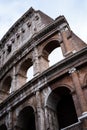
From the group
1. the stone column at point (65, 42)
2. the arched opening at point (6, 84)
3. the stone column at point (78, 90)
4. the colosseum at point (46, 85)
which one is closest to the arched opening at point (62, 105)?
the colosseum at point (46, 85)

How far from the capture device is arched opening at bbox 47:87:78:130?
11836 mm

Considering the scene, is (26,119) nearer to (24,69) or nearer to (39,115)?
(39,115)

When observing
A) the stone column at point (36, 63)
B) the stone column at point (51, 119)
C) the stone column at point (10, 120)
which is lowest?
the stone column at point (51, 119)

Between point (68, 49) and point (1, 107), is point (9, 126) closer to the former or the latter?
point (1, 107)

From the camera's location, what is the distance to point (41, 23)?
17.5m

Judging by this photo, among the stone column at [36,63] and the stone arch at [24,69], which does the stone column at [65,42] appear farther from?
the stone arch at [24,69]

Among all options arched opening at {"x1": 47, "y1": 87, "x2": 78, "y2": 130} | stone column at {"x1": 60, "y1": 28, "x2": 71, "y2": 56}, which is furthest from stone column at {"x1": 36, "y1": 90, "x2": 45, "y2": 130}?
stone column at {"x1": 60, "y1": 28, "x2": 71, "y2": 56}

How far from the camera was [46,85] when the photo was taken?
1236 cm

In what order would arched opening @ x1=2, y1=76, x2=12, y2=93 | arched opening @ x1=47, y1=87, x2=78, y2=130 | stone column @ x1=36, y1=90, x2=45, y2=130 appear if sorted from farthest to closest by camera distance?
1. arched opening @ x1=2, y1=76, x2=12, y2=93
2. arched opening @ x1=47, y1=87, x2=78, y2=130
3. stone column @ x1=36, y1=90, x2=45, y2=130

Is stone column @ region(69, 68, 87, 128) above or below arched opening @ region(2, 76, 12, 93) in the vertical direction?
below

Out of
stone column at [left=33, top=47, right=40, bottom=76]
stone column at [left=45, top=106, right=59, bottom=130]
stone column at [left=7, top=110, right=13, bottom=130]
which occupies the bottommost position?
stone column at [left=45, top=106, right=59, bottom=130]

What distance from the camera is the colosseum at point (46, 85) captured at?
440 inches

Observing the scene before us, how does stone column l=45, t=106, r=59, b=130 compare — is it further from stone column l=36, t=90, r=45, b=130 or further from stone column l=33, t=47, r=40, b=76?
stone column l=33, t=47, r=40, b=76

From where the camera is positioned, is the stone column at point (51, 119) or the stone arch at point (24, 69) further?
the stone arch at point (24, 69)
